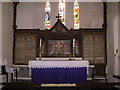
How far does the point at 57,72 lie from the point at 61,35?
10.9 ft

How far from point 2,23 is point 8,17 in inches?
41.2

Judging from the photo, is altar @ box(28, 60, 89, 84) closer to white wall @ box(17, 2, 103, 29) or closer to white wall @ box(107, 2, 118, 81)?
white wall @ box(107, 2, 118, 81)

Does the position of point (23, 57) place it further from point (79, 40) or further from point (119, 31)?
point (119, 31)

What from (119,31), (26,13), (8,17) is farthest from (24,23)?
(119,31)

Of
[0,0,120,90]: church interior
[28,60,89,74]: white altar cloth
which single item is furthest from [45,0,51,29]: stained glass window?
[28,60,89,74]: white altar cloth

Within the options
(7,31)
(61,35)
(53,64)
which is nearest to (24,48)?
(7,31)

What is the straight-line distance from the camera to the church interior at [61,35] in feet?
27.9

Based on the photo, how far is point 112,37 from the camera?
872 centimetres

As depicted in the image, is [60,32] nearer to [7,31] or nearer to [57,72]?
[7,31]

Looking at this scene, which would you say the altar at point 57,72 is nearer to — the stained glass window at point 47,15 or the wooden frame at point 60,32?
Answer: the wooden frame at point 60,32

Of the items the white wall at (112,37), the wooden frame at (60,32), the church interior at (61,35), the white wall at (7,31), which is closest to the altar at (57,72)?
the church interior at (61,35)

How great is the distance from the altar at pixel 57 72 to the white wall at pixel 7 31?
2302 millimetres

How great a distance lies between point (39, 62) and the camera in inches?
249

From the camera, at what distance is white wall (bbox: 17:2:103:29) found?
9.77 m
